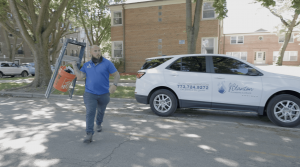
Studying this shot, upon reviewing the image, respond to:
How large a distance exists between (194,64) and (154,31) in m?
13.7

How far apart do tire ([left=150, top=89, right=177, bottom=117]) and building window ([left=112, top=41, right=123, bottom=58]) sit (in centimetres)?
1505

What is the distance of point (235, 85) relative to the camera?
17.2ft

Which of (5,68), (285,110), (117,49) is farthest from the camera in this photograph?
(5,68)

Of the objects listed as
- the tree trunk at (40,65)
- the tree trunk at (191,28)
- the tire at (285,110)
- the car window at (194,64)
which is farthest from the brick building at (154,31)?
the tire at (285,110)

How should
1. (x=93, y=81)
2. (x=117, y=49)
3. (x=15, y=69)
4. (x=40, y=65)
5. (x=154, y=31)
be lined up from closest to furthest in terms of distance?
(x=93, y=81)
(x=40, y=65)
(x=154, y=31)
(x=117, y=49)
(x=15, y=69)

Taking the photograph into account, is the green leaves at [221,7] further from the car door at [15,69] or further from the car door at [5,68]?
the car door at [5,68]

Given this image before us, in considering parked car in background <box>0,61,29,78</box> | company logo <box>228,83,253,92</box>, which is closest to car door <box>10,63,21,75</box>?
parked car in background <box>0,61,29,78</box>

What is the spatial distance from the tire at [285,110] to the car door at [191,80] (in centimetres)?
147

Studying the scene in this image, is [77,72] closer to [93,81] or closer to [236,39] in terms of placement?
[93,81]

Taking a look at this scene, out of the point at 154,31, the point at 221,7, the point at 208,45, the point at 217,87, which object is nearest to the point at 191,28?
the point at 221,7

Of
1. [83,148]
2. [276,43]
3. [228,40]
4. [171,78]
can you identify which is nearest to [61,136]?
[83,148]

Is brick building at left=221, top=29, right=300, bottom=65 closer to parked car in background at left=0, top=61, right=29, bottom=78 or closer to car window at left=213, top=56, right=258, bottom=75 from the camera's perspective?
parked car in background at left=0, top=61, right=29, bottom=78

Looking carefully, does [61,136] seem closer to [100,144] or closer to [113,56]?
[100,144]

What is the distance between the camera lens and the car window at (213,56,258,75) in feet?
17.3
